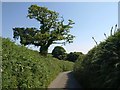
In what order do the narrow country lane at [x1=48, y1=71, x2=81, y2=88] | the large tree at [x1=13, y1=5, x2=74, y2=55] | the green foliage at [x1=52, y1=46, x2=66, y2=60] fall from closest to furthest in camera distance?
1. the narrow country lane at [x1=48, y1=71, x2=81, y2=88]
2. the large tree at [x1=13, y1=5, x2=74, y2=55]
3. the green foliage at [x1=52, y1=46, x2=66, y2=60]

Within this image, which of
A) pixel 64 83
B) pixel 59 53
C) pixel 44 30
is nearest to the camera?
pixel 64 83

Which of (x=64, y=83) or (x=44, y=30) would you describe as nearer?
(x=64, y=83)

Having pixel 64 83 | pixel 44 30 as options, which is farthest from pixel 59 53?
pixel 64 83

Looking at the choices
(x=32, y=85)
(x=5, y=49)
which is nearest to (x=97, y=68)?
(x=32, y=85)

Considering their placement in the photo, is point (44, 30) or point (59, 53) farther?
point (59, 53)

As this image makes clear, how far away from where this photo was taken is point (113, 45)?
1116 centimetres

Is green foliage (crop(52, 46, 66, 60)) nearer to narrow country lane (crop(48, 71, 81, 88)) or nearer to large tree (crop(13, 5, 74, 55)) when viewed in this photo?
large tree (crop(13, 5, 74, 55))

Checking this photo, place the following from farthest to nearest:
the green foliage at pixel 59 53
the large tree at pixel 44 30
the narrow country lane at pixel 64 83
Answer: the green foliage at pixel 59 53, the large tree at pixel 44 30, the narrow country lane at pixel 64 83

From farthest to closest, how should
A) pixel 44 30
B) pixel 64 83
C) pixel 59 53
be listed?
pixel 59 53
pixel 44 30
pixel 64 83

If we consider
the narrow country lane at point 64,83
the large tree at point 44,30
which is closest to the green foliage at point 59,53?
the large tree at point 44,30

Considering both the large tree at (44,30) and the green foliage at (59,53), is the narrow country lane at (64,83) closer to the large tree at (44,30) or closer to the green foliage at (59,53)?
the large tree at (44,30)

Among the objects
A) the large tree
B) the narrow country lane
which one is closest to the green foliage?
the large tree

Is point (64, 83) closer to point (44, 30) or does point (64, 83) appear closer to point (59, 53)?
point (44, 30)

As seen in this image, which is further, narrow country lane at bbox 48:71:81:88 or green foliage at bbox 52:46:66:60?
green foliage at bbox 52:46:66:60
